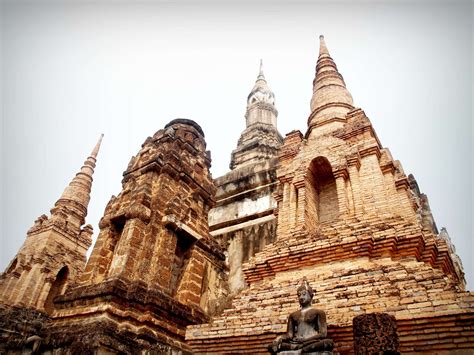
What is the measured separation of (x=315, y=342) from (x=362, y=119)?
632cm

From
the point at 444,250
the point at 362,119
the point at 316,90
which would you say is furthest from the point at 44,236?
the point at 444,250

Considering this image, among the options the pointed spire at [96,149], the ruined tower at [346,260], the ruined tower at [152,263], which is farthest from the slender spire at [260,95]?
the ruined tower at [152,263]

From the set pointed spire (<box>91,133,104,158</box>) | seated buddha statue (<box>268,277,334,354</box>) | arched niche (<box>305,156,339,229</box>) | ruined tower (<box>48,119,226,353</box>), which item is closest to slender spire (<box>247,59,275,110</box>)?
pointed spire (<box>91,133,104,158</box>)

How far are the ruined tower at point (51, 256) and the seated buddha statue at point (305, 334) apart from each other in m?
11.7

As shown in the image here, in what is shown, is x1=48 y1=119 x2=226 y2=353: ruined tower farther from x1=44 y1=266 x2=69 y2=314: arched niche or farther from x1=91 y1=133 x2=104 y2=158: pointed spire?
x1=91 y1=133 x2=104 y2=158: pointed spire

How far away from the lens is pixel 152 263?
723cm

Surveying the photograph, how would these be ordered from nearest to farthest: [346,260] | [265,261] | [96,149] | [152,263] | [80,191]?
[346,260] → [152,263] → [265,261] → [80,191] → [96,149]

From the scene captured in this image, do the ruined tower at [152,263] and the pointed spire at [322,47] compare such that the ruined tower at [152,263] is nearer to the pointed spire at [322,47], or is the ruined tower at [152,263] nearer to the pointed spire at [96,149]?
the pointed spire at [322,47]

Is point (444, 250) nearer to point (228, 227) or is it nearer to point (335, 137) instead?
point (335, 137)

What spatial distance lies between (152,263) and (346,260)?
3618 millimetres

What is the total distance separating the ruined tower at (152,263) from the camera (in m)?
6.17

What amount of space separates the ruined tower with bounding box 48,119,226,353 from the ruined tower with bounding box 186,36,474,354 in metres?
0.88

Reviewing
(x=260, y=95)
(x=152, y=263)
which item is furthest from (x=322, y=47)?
(x=260, y=95)

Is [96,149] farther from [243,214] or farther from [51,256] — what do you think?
[243,214]
